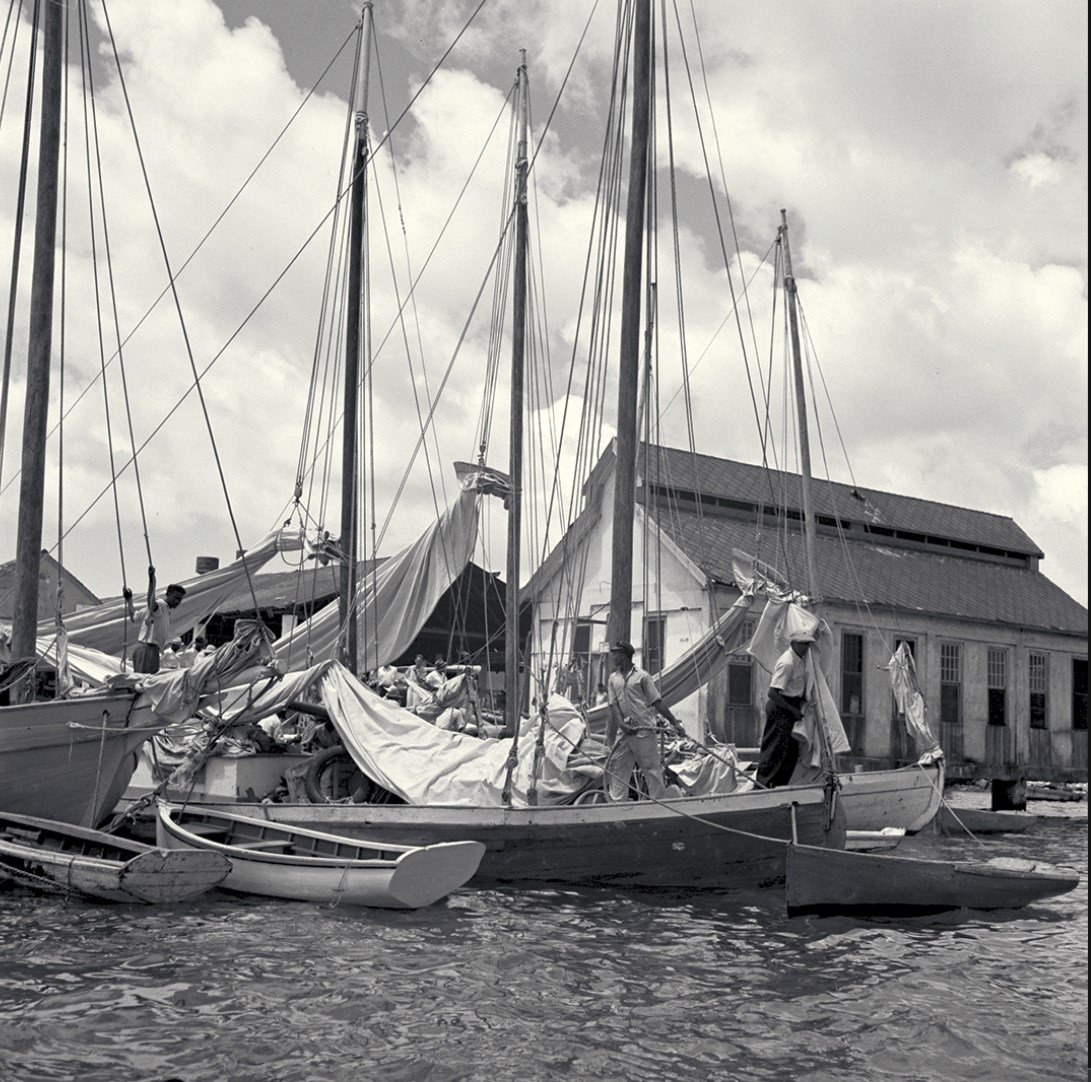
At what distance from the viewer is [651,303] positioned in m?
18.9

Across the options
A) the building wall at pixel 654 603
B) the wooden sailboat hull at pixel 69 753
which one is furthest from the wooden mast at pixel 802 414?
the wooden sailboat hull at pixel 69 753

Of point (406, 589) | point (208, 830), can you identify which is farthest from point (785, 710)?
point (406, 589)

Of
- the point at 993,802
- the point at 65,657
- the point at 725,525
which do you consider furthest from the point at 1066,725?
the point at 65,657

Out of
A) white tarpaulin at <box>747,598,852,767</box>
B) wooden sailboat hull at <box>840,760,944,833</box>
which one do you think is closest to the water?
white tarpaulin at <box>747,598,852,767</box>

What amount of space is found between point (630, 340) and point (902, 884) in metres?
7.56

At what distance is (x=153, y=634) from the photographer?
667 inches

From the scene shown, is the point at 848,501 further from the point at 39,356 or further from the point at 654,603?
the point at 39,356

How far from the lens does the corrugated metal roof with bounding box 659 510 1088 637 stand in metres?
31.9

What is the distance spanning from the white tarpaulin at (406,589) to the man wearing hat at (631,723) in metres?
7.00

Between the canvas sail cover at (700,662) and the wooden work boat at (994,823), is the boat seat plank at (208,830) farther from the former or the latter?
the wooden work boat at (994,823)

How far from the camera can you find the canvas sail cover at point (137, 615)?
2012 centimetres

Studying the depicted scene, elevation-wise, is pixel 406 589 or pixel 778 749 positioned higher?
pixel 406 589

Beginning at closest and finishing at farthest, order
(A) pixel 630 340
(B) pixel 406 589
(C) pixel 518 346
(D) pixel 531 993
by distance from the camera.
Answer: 1. (D) pixel 531 993
2. (A) pixel 630 340
3. (B) pixel 406 589
4. (C) pixel 518 346

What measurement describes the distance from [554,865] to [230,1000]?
19.7ft
